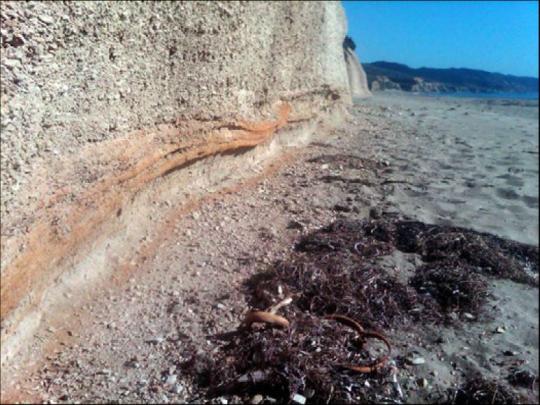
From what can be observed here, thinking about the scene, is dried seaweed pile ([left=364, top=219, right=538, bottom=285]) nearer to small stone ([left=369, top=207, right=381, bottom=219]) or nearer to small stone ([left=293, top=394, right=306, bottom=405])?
small stone ([left=369, top=207, right=381, bottom=219])

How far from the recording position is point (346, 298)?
3711mm

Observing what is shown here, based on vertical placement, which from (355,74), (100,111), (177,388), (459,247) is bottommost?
(177,388)

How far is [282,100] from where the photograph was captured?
686cm

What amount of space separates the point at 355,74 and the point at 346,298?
21.5m

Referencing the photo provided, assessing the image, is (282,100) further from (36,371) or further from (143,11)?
(36,371)

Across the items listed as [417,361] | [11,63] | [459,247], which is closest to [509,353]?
[417,361]

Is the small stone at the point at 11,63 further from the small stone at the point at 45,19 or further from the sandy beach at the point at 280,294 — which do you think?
the sandy beach at the point at 280,294

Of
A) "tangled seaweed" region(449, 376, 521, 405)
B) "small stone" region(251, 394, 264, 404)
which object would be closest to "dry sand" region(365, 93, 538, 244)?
"tangled seaweed" region(449, 376, 521, 405)

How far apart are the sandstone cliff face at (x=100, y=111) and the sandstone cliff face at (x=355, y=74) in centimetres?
1769

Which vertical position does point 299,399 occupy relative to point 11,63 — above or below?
below

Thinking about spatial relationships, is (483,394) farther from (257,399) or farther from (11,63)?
(11,63)

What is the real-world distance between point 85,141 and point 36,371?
156 centimetres

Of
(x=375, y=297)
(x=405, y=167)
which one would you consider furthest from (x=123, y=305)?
(x=405, y=167)

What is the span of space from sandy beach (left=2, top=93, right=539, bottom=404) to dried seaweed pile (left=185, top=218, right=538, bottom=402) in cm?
4
